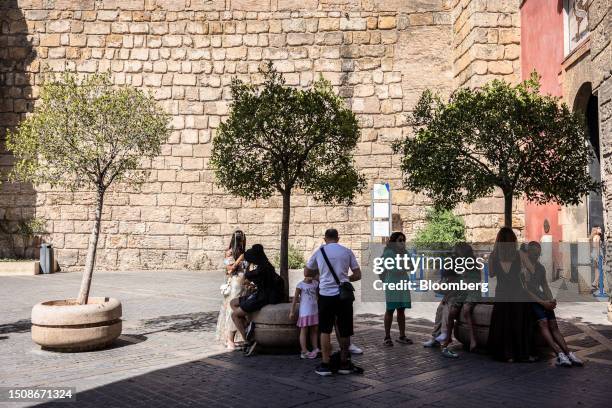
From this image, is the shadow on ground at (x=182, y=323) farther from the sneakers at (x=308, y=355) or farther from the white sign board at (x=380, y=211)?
the white sign board at (x=380, y=211)

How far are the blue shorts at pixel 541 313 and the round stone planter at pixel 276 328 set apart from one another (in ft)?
9.30

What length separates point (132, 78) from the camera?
18000 mm

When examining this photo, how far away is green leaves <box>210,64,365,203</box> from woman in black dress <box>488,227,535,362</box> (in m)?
3.17

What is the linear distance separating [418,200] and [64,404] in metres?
14.0

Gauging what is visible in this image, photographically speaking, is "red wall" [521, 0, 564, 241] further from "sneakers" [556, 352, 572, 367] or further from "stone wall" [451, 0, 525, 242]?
"sneakers" [556, 352, 572, 367]

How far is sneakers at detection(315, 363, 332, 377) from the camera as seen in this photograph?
5895 millimetres

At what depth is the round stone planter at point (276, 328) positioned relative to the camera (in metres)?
6.93

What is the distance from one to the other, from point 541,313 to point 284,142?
4285mm

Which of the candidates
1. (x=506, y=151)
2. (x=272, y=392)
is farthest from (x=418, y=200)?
(x=272, y=392)

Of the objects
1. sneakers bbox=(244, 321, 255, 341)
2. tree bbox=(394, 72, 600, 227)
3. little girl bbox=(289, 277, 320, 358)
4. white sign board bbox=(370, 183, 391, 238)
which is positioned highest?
tree bbox=(394, 72, 600, 227)

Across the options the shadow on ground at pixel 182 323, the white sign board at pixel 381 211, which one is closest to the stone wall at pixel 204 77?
the white sign board at pixel 381 211

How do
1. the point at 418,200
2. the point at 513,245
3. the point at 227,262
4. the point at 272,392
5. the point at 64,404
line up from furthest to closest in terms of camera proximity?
1. the point at 418,200
2. the point at 227,262
3. the point at 513,245
4. the point at 272,392
5. the point at 64,404

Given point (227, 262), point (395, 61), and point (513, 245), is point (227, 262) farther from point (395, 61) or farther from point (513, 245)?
point (395, 61)

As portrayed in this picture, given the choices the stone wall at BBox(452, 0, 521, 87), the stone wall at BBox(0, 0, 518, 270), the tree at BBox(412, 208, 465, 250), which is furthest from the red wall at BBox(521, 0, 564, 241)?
the stone wall at BBox(0, 0, 518, 270)
